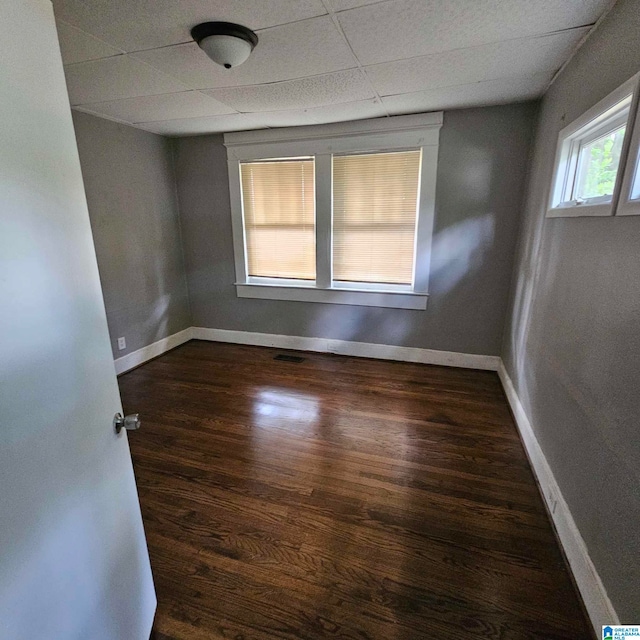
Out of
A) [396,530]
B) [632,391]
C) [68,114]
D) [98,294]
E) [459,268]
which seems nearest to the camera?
[68,114]

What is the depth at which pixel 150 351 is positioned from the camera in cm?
362

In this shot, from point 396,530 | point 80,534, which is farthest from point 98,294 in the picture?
point 396,530

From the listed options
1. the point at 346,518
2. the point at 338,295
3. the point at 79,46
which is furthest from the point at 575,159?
the point at 79,46

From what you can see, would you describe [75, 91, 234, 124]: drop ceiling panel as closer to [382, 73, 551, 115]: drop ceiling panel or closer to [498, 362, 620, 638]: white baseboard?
[382, 73, 551, 115]: drop ceiling panel

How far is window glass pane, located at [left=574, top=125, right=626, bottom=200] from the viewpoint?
1496 mm

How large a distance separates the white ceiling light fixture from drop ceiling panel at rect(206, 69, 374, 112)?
1.89 feet

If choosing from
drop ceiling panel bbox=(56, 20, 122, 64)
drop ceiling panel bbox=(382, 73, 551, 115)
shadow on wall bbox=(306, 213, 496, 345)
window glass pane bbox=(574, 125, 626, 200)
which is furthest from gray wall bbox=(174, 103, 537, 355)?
drop ceiling panel bbox=(56, 20, 122, 64)

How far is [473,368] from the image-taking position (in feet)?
10.7

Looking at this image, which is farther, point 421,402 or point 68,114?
point 421,402

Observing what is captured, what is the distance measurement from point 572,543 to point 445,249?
92.0 inches

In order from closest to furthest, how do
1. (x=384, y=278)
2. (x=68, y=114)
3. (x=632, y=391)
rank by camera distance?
(x=68, y=114) < (x=632, y=391) < (x=384, y=278)

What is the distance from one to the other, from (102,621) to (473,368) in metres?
3.20

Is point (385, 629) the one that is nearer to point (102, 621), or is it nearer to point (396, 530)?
point (396, 530)

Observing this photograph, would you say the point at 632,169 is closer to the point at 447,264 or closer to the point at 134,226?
the point at 447,264
